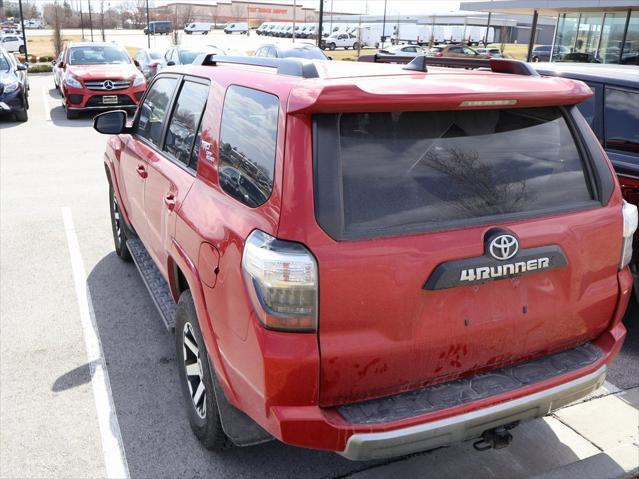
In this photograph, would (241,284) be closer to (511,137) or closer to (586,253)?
(511,137)

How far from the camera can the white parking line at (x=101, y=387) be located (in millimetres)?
3125

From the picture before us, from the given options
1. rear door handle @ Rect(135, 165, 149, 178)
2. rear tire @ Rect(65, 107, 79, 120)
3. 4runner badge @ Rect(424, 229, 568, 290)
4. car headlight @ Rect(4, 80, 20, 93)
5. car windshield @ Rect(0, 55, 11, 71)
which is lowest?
rear tire @ Rect(65, 107, 79, 120)

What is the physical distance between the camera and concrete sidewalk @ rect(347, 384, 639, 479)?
2.99 m

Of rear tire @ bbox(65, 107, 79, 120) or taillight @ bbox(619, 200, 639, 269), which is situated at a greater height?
taillight @ bbox(619, 200, 639, 269)

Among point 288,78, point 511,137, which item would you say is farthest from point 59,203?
point 511,137

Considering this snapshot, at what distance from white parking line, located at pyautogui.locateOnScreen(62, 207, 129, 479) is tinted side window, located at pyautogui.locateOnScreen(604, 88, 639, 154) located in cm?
403

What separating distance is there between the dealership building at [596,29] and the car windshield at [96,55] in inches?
699

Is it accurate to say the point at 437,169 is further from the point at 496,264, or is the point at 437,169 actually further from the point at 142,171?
the point at 142,171

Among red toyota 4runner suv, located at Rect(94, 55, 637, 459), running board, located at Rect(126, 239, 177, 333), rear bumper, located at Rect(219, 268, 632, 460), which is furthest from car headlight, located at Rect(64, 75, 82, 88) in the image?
rear bumper, located at Rect(219, 268, 632, 460)

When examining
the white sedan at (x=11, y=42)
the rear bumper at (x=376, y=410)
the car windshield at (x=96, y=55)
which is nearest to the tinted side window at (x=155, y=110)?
the rear bumper at (x=376, y=410)

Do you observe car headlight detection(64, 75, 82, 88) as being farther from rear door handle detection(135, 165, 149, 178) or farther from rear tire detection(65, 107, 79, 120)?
rear door handle detection(135, 165, 149, 178)

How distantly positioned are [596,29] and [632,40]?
87.7 inches

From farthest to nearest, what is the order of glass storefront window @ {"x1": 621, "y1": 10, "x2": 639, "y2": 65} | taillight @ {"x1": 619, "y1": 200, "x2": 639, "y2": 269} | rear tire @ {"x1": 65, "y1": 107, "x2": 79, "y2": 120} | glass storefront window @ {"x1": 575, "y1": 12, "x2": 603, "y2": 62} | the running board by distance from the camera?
glass storefront window @ {"x1": 575, "y1": 12, "x2": 603, "y2": 62} < glass storefront window @ {"x1": 621, "y1": 10, "x2": 639, "y2": 65} < rear tire @ {"x1": 65, "y1": 107, "x2": 79, "y2": 120} < the running board < taillight @ {"x1": 619, "y1": 200, "x2": 639, "y2": 269}

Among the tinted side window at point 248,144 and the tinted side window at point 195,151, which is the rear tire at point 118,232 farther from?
the tinted side window at point 248,144
